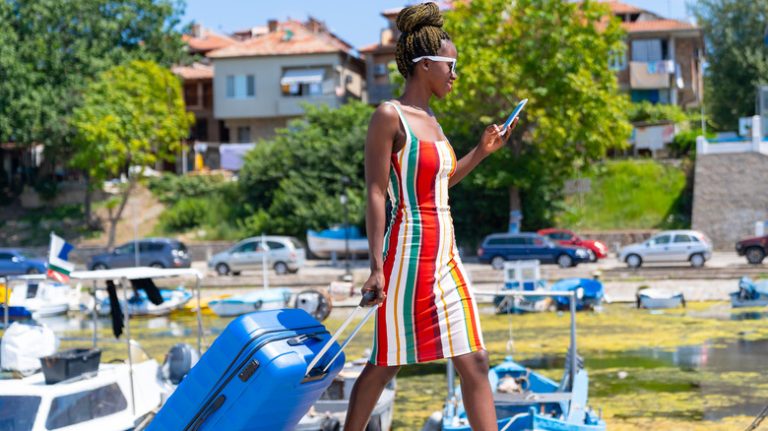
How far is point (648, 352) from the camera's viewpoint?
67.6 feet

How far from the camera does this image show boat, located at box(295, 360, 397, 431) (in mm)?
11115

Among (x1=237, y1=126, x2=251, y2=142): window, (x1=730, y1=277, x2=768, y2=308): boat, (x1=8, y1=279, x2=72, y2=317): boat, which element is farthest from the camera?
(x1=237, y1=126, x2=251, y2=142): window

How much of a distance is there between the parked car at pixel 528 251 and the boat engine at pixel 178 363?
24393mm

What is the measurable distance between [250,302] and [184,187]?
75.3 ft

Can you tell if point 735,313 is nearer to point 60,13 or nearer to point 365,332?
point 365,332

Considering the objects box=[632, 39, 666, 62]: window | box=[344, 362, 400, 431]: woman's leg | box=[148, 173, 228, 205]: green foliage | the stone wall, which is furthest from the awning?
box=[344, 362, 400, 431]: woman's leg

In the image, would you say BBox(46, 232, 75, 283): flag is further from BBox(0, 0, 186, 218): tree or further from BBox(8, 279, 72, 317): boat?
BBox(0, 0, 186, 218): tree

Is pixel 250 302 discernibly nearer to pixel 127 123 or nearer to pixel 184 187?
pixel 127 123

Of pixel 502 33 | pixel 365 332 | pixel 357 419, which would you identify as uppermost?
pixel 502 33

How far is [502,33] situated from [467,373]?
120 feet

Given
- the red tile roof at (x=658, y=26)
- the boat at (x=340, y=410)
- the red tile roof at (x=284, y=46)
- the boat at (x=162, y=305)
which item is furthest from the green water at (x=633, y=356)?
the red tile roof at (x=658, y=26)

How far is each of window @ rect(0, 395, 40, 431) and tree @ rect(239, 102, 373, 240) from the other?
33.2 metres

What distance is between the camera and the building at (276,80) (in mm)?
57188

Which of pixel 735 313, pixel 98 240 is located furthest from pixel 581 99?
pixel 98 240
